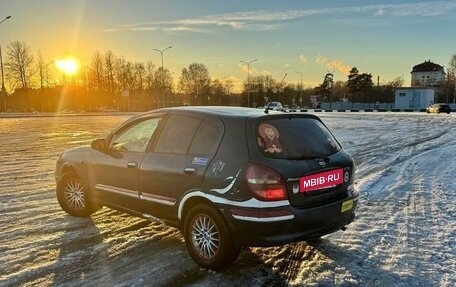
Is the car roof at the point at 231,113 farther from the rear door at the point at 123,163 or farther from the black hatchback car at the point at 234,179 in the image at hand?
the rear door at the point at 123,163

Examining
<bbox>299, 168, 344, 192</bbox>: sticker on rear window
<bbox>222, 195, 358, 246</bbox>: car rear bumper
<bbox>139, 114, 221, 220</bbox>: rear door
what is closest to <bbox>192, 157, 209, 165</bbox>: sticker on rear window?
<bbox>139, 114, 221, 220</bbox>: rear door

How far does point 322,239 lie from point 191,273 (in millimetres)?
1910

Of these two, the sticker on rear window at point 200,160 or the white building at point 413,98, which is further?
the white building at point 413,98

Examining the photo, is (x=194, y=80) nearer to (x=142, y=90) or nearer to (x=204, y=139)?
(x=142, y=90)

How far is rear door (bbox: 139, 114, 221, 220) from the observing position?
464 cm

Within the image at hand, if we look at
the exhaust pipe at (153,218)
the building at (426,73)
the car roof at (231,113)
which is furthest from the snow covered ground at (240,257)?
the building at (426,73)

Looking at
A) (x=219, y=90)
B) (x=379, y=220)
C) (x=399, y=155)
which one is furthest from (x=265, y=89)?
(x=379, y=220)

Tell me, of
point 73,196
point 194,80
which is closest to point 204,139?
point 73,196

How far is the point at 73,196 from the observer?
6555 mm

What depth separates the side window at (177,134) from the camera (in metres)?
4.93

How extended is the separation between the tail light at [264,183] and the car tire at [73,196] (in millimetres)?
3055

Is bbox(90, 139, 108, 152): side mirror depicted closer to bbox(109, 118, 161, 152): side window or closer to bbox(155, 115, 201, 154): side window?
bbox(109, 118, 161, 152): side window

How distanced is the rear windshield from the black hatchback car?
0.04ft

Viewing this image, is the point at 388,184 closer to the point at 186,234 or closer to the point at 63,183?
the point at 186,234
